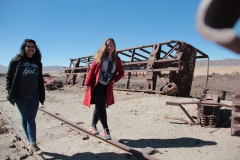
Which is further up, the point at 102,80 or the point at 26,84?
the point at 102,80

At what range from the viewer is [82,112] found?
8062 mm

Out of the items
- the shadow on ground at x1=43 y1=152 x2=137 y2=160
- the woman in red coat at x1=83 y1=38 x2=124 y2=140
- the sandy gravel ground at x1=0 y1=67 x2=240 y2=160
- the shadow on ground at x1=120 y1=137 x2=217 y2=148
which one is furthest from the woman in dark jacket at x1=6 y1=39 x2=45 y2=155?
the shadow on ground at x1=120 y1=137 x2=217 y2=148

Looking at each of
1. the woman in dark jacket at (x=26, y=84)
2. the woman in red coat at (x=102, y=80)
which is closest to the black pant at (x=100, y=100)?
the woman in red coat at (x=102, y=80)

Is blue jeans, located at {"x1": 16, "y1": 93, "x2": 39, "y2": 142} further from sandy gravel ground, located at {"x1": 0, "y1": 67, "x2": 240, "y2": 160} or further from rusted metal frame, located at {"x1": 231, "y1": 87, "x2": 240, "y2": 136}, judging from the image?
rusted metal frame, located at {"x1": 231, "y1": 87, "x2": 240, "y2": 136}

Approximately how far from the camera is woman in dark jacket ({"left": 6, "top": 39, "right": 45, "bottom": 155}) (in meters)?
3.74

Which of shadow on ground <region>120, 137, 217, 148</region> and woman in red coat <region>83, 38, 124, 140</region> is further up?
woman in red coat <region>83, 38, 124, 140</region>

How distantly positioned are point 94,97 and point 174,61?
234 inches

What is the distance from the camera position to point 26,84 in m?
3.84

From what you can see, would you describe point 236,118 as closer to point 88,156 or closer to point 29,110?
point 88,156

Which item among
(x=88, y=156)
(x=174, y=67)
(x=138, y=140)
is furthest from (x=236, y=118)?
(x=174, y=67)

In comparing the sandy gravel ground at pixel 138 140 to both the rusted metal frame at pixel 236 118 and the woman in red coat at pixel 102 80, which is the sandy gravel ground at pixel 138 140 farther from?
the rusted metal frame at pixel 236 118

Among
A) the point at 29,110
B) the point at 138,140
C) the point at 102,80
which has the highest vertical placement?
the point at 102,80

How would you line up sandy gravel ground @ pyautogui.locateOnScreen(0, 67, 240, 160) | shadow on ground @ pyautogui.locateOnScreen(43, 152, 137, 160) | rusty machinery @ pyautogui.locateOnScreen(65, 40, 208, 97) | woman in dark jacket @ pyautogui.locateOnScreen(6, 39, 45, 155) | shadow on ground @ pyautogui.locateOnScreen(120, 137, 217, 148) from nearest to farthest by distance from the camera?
woman in dark jacket @ pyautogui.locateOnScreen(6, 39, 45, 155) < shadow on ground @ pyautogui.locateOnScreen(43, 152, 137, 160) < sandy gravel ground @ pyautogui.locateOnScreen(0, 67, 240, 160) < shadow on ground @ pyautogui.locateOnScreen(120, 137, 217, 148) < rusty machinery @ pyautogui.locateOnScreen(65, 40, 208, 97)

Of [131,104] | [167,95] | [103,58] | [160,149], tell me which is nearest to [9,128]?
[103,58]
